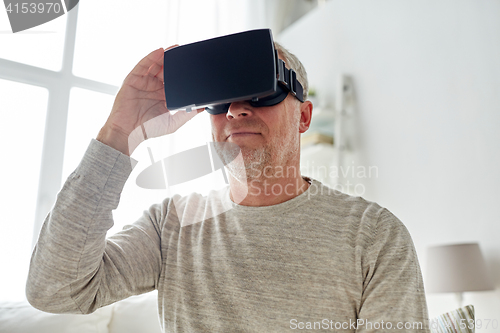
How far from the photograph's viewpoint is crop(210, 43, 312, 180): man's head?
84cm

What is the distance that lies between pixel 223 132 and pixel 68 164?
141 centimetres

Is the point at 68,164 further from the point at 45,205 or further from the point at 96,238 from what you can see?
the point at 96,238

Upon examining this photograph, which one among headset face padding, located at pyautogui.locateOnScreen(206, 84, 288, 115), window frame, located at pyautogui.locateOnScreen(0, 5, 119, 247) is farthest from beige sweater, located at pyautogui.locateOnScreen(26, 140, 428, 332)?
window frame, located at pyautogui.locateOnScreen(0, 5, 119, 247)

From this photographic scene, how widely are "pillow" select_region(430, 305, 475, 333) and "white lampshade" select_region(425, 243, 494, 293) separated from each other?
0.14 meters

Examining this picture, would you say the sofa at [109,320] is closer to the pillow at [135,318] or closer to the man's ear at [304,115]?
the pillow at [135,318]

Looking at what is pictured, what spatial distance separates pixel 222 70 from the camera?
704mm

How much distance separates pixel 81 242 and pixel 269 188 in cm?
44

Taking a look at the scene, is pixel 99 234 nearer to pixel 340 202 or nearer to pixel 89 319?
pixel 340 202

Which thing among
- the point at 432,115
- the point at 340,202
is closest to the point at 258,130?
the point at 340,202

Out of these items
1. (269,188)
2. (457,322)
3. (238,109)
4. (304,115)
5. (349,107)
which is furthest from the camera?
(349,107)

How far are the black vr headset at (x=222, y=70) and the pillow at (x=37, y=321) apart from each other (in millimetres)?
1013

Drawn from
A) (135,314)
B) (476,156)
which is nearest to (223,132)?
(135,314)

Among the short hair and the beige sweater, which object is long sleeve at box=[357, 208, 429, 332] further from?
the short hair

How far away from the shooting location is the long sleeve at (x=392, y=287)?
666 millimetres
